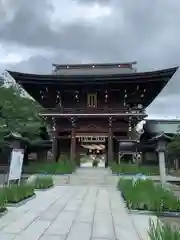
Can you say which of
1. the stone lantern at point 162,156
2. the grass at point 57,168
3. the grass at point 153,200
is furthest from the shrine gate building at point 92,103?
the grass at point 153,200

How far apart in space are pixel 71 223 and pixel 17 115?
1666cm

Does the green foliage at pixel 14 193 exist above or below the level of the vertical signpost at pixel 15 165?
below

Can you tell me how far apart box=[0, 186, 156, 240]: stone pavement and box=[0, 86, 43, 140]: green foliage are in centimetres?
1159

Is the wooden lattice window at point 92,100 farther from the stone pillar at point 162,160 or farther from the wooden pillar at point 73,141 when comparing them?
the stone pillar at point 162,160

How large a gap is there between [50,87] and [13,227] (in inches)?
773

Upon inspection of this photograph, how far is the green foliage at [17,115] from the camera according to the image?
2098cm

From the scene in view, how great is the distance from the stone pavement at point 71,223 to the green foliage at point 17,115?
11.6 meters

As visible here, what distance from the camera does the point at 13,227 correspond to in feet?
21.2

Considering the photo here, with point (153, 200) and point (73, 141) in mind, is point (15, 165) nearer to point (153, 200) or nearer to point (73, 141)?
point (153, 200)

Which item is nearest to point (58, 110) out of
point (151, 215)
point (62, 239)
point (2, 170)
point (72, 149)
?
point (72, 149)

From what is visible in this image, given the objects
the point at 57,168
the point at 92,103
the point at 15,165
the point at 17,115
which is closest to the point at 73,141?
the point at 92,103

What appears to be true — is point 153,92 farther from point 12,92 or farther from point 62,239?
point 62,239

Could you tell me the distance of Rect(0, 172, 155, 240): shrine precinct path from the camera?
5.90 metres

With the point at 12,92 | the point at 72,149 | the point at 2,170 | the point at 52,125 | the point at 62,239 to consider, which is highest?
the point at 12,92
